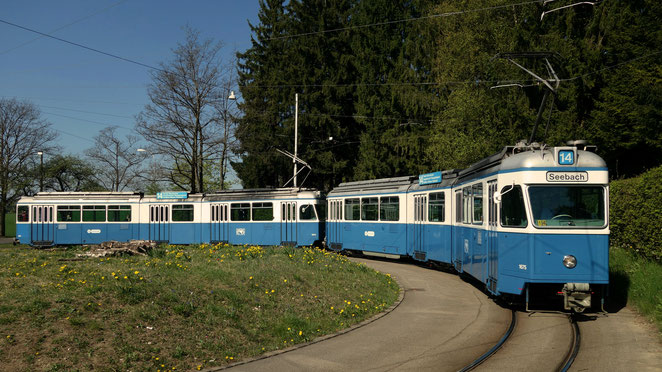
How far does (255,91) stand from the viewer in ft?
160

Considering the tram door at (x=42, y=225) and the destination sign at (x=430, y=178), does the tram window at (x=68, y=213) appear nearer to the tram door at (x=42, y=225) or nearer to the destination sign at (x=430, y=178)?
the tram door at (x=42, y=225)

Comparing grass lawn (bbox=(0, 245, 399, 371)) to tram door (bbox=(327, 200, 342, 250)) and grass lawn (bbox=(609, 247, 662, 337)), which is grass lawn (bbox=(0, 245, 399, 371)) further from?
tram door (bbox=(327, 200, 342, 250))

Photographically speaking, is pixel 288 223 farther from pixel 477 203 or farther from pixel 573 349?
pixel 573 349

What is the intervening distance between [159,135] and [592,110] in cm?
2527

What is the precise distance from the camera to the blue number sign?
1108cm

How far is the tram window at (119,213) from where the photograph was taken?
32062 mm

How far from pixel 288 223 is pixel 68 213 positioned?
1343 centimetres

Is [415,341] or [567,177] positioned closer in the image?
[415,341]

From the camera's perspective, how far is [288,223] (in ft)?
91.5

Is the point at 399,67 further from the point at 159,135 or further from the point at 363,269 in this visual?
the point at 363,269

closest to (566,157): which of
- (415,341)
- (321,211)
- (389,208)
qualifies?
(415,341)

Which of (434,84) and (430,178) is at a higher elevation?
(434,84)

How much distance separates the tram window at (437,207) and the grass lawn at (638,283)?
5104 millimetres

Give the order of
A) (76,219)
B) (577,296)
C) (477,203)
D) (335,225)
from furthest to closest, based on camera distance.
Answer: (76,219) < (335,225) < (477,203) < (577,296)
